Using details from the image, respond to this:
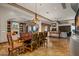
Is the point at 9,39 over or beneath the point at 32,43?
over

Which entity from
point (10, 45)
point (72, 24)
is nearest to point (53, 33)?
A: point (72, 24)

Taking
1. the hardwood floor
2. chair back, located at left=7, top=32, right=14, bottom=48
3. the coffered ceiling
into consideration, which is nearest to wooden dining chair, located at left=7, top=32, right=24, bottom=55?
chair back, located at left=7, top=32, right=14, bottom=48

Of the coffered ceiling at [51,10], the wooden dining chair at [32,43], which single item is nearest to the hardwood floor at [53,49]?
the wooden dining chair at [32,43]

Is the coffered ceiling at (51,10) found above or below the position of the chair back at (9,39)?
above

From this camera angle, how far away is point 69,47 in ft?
11.1

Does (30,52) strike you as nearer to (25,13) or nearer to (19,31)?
(19,31)

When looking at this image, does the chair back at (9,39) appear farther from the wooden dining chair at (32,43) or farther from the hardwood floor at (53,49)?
the wooden dining chair at (32,43)

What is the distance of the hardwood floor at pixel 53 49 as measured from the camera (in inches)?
134

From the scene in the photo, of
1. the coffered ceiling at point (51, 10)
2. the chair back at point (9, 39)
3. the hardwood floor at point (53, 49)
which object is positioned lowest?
the hardwood floor at point (53, 49)

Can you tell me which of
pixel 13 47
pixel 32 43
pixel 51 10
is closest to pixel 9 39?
pixel 13 47

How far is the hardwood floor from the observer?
3393 millimetres

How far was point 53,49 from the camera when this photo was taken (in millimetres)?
3455

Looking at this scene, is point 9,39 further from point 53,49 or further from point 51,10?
point 51,10

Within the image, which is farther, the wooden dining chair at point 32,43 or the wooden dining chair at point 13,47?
the wooden dining chair at point 32,43
